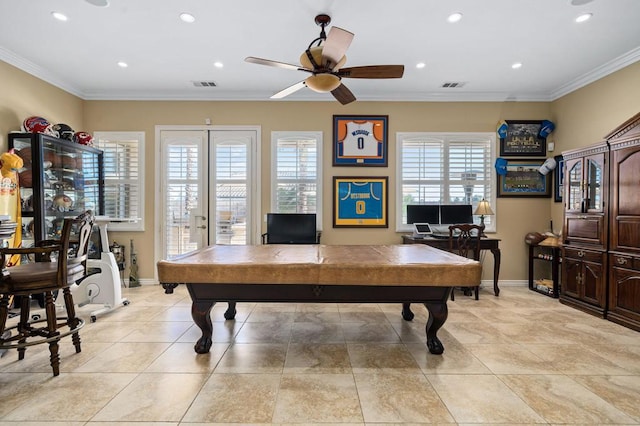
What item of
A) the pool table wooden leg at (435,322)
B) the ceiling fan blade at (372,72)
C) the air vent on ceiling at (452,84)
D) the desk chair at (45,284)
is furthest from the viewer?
the air vent on ceiling at (452,84)

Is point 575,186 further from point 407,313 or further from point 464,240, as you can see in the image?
point 407,313

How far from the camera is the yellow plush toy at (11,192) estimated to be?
10.8 ft

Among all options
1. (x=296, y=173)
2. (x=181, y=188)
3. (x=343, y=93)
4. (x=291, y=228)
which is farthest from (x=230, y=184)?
(x=343, y=93)

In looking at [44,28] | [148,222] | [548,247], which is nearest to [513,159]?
[548,247]

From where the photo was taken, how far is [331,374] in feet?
7.13

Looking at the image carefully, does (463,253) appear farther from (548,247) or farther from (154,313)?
(154,313)

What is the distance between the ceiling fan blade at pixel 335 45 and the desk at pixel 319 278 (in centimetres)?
166

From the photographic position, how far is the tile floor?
1.76 meters

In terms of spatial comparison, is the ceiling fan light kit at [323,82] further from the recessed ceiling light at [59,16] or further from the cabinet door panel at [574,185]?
the cabinet door panel at [574,185]

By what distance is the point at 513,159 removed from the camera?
16.1ft

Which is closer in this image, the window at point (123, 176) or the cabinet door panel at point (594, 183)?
the cabinet door panel at point (594, 183)

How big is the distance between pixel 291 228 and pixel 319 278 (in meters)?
2.53

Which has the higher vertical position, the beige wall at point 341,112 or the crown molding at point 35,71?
the crown molding at point 35,71

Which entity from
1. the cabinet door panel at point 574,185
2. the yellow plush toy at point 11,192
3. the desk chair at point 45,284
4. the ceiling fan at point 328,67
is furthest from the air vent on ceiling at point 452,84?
the yellow plush toy at point 11,192
